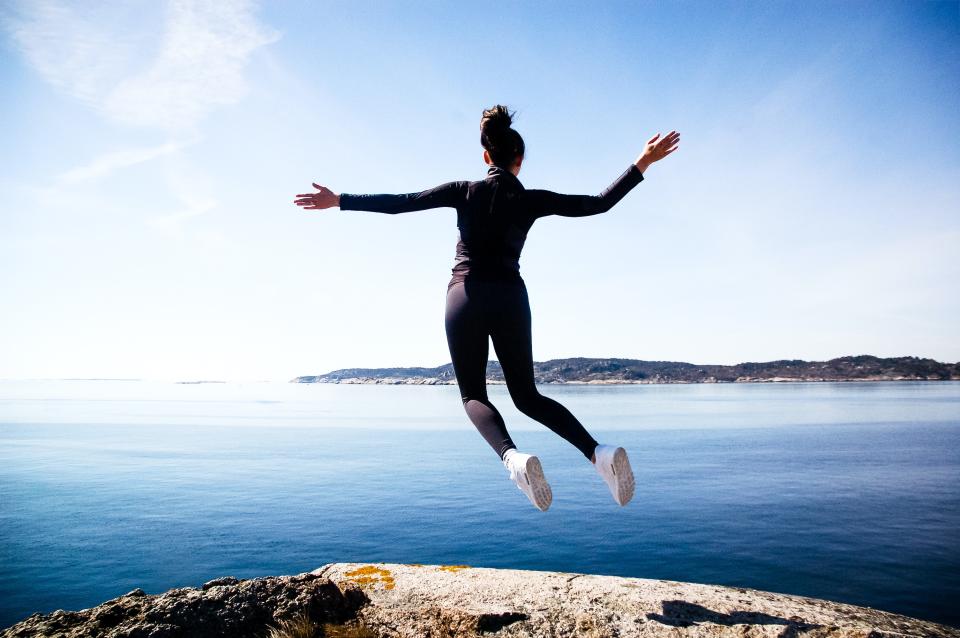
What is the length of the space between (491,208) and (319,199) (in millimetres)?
1186

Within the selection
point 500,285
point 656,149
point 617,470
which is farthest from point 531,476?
point 656,149

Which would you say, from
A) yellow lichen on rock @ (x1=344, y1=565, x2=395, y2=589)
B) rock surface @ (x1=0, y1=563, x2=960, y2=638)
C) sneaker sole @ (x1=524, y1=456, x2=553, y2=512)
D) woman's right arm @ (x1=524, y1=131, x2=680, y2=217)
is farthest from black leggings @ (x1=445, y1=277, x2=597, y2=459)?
yellow lichen on rock @ (x1=344, y1=565, x2=395, y2=589)

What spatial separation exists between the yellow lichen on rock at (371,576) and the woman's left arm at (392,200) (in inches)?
151

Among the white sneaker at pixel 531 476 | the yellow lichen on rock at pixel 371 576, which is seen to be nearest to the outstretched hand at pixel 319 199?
the white sneaker at pixel 531 476

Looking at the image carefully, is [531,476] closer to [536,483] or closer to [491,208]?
[536,483]

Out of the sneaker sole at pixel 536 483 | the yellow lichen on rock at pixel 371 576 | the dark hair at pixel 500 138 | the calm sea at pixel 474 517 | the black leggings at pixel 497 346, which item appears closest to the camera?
the sneaker sole at pixel 536 483

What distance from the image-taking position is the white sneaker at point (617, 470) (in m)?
3.62

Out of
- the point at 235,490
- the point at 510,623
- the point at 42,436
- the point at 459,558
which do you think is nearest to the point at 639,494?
the point at 459,558

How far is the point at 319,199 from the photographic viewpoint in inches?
156

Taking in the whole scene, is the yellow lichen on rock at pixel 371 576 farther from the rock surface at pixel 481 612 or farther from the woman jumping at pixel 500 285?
the woman jumping at pixel 500 285

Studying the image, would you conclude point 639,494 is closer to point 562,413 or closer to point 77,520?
point 77,520

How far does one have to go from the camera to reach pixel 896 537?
24078 millimetres

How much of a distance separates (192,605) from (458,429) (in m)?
72.1

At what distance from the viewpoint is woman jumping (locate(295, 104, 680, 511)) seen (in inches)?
142
